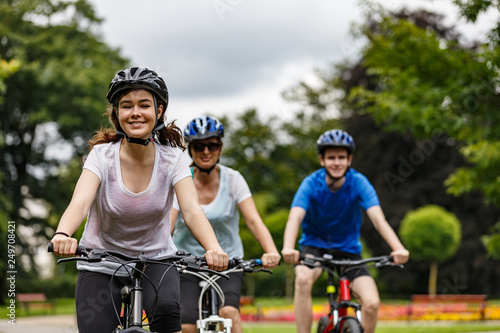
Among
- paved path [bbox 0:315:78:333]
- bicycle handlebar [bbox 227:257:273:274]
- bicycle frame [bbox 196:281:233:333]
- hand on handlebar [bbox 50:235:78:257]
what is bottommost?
paved path [bbox 0:315:78:333]

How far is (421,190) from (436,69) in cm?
2107

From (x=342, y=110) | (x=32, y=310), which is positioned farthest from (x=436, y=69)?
(x=342, y=110)

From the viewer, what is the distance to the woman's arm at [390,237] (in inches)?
199

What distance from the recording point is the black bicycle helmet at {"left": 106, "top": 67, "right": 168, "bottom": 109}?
3281mm

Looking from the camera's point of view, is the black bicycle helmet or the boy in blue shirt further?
the boy in blue shirt

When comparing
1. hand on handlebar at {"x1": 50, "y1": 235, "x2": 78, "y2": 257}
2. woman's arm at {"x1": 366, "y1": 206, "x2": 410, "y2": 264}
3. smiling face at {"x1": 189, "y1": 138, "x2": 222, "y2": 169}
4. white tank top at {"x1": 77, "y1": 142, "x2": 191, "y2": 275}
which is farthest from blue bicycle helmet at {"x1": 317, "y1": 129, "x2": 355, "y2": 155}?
hand on handlebar at {"x1": 50, "y1": 235, "x2": 78, "y2": 257}

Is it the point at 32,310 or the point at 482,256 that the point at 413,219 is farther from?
the point at 32,310

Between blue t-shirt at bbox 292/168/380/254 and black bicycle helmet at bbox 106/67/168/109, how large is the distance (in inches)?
96.4

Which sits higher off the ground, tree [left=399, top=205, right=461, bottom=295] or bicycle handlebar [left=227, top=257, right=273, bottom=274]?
tree [left=399, top=205, right=461, bottom=295]

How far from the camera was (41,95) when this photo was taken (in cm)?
2703

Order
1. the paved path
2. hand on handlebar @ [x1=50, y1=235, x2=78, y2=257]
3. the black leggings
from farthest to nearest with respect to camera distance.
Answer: the paved path < the black leggings < hand on handlebar @ [x1=50, y1=235, x2=78, y2=257]

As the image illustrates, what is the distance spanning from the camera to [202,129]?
5.05 meters

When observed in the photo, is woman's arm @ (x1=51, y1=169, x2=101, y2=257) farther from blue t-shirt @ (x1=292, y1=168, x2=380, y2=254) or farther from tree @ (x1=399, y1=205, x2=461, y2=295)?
tree @ (x1=399, y1=205, x2=461, y2=295)

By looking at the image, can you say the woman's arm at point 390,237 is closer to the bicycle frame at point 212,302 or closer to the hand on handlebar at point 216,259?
the bicycle frame at point 212,302
